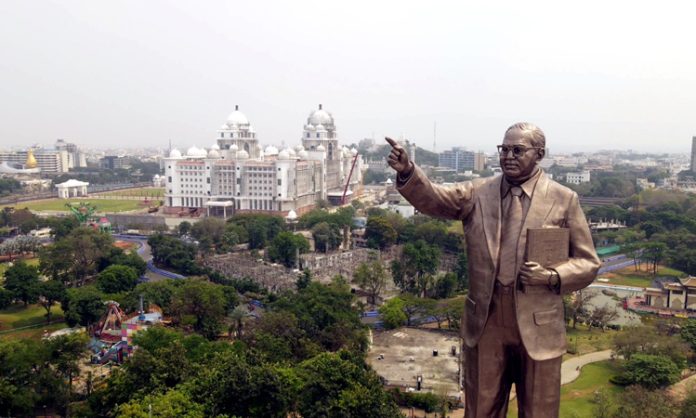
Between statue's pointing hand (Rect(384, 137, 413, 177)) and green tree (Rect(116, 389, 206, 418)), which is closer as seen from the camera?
statue's pointing hand (Rect(384, 137, 413, 177))

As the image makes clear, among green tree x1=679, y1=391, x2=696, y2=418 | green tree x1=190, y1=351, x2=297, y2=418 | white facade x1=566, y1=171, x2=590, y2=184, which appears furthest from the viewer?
white facade x1=566, y1=171, x2=590, y2=184

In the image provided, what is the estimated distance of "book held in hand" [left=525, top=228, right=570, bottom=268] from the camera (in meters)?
5.91

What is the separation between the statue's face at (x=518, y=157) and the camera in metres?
6.04

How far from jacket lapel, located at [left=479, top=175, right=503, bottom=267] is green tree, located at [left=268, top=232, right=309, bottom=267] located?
35175mm

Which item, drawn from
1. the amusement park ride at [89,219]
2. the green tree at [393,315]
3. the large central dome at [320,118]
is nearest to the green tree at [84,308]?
the green tree at [393,315]

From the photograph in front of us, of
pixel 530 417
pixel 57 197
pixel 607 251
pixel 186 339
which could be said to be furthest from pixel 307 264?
pixel 57 197

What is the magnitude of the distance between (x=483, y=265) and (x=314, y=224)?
47.0 meters

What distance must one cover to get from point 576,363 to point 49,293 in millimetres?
25043

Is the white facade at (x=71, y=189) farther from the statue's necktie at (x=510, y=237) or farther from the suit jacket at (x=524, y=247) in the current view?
the statue's necktie at (x=510, y=237)

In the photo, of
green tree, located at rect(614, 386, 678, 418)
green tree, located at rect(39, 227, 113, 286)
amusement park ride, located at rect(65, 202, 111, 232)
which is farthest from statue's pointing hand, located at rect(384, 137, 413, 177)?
amusement park ride, located at rect(65, 202, 111, 232)

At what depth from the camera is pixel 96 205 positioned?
74.9 m

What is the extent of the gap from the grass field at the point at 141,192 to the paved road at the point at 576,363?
73584 mm

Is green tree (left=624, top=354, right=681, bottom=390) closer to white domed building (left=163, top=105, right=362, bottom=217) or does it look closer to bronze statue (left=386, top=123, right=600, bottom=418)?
bronze statue (left=386, top=123, right=600, bottom=418)

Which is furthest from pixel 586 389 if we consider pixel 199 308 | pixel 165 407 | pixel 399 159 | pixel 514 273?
pixel 399 159
